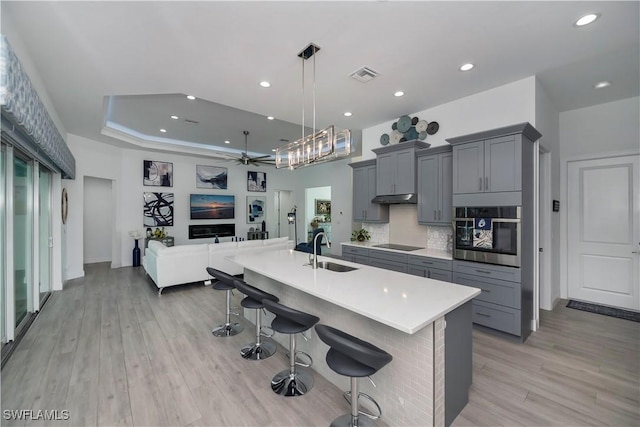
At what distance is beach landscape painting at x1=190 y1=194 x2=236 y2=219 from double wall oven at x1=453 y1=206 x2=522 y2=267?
291 inches

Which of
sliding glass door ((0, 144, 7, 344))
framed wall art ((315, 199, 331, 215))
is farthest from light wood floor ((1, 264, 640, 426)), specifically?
framed wall art ((315, 199, 331, 215))

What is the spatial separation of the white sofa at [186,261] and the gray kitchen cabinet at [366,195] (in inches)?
90.3

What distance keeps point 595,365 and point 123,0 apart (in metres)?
5.15

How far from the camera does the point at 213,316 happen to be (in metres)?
3.83

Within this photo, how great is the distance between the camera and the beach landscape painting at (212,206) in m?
8.38

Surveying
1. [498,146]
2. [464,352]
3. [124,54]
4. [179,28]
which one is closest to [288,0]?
[179,28]

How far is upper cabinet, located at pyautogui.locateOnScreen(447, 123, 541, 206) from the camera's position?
3.00 m

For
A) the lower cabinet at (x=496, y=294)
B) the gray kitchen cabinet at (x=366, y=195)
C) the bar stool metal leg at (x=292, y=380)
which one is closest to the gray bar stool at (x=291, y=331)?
the bar stool metal leg at (x=292, y=380)

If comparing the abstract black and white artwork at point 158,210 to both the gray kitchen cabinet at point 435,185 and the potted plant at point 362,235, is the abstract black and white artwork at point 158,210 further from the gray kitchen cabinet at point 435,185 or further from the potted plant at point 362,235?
the gray kitchen cabinet at point 435,185

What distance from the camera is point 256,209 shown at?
32.0ft

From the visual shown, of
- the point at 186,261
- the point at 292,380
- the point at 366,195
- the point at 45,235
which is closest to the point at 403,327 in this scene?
the point at 292,380

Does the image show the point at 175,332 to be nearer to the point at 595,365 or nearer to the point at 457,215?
the point at 457,215

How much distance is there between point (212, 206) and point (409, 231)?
655cm

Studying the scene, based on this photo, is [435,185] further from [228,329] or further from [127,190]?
[127,190]
